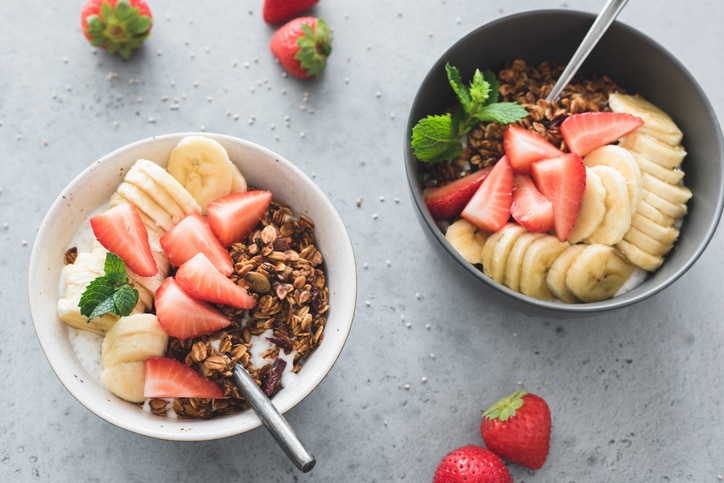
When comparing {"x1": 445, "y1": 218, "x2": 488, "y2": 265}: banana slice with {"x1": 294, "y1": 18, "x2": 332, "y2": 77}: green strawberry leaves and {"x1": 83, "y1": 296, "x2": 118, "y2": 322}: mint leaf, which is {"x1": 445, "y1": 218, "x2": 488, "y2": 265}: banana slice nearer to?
{"x1": 294, "y1": 18, "x2": 332, "y2": 77}: green strawberry leaves

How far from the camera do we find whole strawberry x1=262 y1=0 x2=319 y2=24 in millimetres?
2059

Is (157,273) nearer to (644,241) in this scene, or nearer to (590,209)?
(590,209)

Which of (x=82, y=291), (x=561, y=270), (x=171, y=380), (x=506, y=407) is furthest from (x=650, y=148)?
(x=82, y=291)

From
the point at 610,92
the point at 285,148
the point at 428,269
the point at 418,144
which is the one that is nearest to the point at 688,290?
the point at 610,92

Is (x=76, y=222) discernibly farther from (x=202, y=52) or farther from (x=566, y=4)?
(x=566, y=4)

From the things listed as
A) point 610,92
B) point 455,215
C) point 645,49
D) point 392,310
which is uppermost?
point 645,49

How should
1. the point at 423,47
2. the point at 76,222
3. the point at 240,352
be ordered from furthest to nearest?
1. the point at 423,47
2. the point at 76,222
3. the point at 240,352

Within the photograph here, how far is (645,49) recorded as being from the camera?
1.86 meters

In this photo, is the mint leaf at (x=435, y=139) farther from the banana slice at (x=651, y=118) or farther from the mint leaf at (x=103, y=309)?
the mint leaf at (x=103, y=309)

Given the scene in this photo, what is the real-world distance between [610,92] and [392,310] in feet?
2.53

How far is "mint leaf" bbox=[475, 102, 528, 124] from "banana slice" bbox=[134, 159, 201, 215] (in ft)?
2.25

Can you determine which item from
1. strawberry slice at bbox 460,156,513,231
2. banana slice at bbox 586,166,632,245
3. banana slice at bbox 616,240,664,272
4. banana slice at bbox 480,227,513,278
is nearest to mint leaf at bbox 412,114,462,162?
strawberry slice at bbox 460,156,513,231

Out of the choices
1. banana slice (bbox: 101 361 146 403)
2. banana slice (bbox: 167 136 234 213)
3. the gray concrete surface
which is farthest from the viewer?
the gray concrete surface

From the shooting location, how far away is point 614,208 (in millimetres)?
Result: 1744
